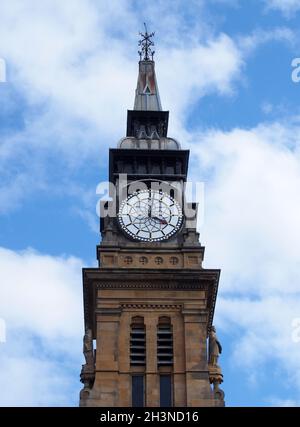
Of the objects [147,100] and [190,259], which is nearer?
[190,259]

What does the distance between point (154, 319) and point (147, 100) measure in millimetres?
20526

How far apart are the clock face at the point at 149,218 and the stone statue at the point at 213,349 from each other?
7.55 meters

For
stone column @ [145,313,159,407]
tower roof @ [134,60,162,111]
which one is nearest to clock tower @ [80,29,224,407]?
stone column @ [145,313,159,407]

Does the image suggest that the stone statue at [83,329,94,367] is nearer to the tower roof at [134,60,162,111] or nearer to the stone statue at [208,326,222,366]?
the stone statue at [208,326,222,366]

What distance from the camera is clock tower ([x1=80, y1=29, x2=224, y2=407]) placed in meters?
64.8

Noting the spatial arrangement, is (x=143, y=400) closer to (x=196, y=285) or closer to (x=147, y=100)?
(x=196, y=285)

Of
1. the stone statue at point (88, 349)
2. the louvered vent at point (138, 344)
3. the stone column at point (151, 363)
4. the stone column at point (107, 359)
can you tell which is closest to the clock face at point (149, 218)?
the stone column at point (151, 363)

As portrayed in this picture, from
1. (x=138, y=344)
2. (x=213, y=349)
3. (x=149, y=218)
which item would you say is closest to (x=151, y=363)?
(x=138, y=344)

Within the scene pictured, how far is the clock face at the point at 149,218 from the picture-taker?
71188 mm

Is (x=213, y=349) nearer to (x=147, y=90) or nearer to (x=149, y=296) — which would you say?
(x=149, y=296)

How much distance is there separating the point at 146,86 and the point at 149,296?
20.6 metres
